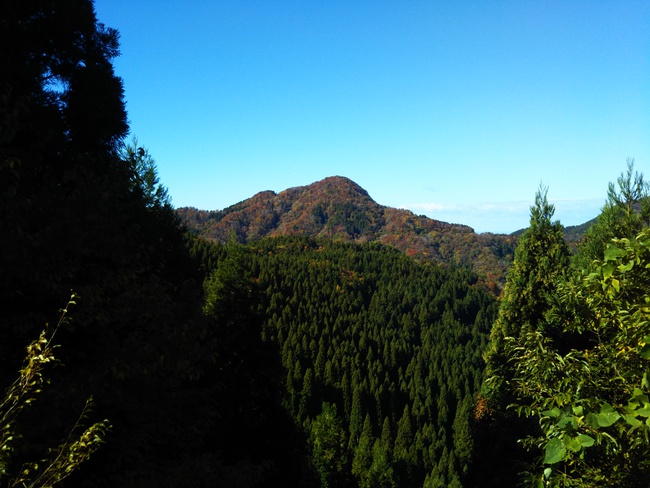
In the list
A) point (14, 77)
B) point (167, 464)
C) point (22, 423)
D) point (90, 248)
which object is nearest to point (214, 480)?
point (167, 464)

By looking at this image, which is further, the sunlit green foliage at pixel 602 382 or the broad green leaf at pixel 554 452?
the sunlit green foliage at pixel 602 382

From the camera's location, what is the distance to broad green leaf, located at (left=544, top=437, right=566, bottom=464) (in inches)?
88.8

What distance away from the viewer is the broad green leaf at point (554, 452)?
2256 millimetres

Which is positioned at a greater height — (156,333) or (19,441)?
(156,333)

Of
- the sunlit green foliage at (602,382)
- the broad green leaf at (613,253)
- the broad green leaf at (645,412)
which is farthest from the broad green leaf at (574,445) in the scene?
the broad green leaf at (613,253)

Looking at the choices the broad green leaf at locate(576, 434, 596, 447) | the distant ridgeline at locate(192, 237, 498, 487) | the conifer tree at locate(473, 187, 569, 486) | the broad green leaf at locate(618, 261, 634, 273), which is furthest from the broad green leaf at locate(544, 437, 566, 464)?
the conifer tree at locate(473, 187, 569, 486)

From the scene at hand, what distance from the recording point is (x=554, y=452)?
2340 millimetres

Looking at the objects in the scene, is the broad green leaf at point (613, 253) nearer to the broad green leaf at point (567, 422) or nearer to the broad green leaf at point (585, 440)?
the broad green leaf at point (567, 422)

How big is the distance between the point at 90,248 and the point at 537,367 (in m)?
6.35

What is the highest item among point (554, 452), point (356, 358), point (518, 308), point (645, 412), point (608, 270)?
point (608, 270)

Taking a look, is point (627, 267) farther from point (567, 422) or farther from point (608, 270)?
point (567, 422)

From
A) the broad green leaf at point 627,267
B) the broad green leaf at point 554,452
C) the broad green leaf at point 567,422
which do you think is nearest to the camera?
the broad green leaf at point 554,452

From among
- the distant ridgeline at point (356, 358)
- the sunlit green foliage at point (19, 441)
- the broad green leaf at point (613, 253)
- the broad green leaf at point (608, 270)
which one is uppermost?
the broad green leaf at point (613, 253)

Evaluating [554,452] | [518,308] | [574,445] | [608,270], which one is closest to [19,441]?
[554,452]
